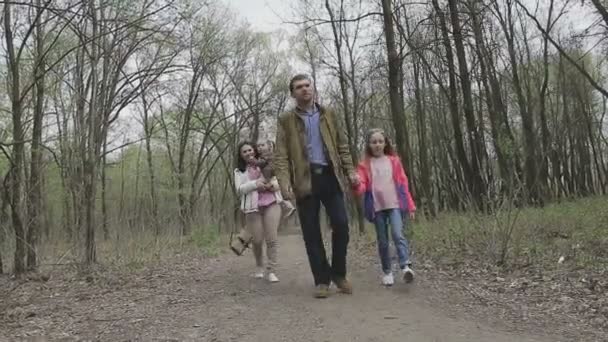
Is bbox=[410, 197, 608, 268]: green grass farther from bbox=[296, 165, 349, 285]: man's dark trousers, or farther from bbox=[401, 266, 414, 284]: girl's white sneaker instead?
bbox=[296, 165, 349, 285]: man's dark trousers

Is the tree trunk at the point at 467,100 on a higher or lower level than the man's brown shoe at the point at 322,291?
higher

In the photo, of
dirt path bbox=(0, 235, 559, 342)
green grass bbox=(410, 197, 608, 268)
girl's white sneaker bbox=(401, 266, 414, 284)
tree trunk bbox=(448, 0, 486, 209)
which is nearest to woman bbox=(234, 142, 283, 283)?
dirt path bbox=(0, 235, 559, 342)

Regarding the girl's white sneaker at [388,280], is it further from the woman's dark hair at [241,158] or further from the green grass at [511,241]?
the woman's dark hair at [241,158]

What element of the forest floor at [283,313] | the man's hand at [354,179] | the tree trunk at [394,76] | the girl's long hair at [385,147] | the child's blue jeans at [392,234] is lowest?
the forest floor at [283,313]

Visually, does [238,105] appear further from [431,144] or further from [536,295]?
[536,295]

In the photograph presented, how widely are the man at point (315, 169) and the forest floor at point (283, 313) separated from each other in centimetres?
48

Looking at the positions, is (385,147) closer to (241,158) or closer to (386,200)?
(386,200)

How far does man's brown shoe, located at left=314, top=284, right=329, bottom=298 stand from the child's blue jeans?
0.81m

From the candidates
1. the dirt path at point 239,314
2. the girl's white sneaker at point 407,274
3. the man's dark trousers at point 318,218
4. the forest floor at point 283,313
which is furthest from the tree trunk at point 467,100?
the man's dark trousers at point 318,218

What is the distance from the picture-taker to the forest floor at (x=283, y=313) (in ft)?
13.3

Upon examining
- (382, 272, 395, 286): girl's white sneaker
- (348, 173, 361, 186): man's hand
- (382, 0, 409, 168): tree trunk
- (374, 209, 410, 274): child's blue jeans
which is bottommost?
(382, 272, 395, 286): girl's white sneaker

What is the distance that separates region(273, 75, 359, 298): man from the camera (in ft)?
16.8

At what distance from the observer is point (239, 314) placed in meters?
4.85

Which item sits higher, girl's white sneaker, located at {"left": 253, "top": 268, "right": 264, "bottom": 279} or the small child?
the small child
